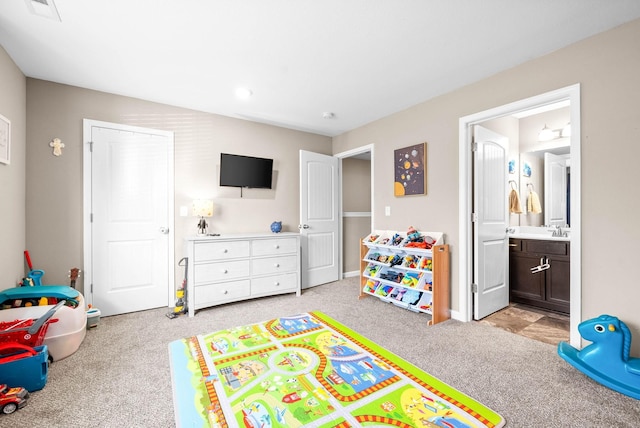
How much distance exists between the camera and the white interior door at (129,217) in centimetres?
299

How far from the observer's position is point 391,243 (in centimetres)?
341

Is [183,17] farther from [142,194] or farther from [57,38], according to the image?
[142,194]

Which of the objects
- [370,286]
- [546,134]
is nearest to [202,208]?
[370,286]

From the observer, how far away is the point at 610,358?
1805mm

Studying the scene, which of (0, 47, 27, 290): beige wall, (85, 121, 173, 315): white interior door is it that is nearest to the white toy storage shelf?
(85, 121, 173, 315): white interior door

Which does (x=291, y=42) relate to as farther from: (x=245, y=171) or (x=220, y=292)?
(x=220, y=292)

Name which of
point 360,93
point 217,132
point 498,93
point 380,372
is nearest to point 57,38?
point 217,132

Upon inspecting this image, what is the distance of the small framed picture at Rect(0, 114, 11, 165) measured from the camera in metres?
2.18

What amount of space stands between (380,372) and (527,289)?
2.53 meters

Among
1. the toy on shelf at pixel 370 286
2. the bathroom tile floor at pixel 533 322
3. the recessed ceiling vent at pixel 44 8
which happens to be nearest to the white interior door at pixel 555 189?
the bathroom tile floor at pixel 533 322

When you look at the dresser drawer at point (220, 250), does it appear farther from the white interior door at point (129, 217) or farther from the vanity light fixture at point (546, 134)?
the vanity light fixture at point (546, 134)

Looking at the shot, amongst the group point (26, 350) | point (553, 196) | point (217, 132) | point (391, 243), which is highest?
point (217, 132)

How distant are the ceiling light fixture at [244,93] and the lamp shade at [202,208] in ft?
4.18

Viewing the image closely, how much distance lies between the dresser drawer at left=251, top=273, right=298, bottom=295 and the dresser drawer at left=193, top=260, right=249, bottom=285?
20cm
